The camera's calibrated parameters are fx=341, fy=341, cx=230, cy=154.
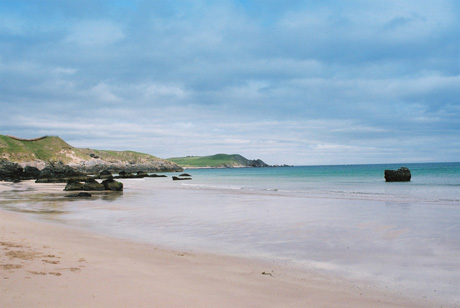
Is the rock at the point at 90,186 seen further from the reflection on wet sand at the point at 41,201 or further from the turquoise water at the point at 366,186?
the turquoise water at the point at 366,186

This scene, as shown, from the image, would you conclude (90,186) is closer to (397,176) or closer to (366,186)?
(366,186)

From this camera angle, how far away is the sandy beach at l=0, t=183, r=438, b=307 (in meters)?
5.29

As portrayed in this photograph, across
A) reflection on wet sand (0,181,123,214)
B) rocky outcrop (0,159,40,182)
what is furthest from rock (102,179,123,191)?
rocky outcrop (0,159,40,182)

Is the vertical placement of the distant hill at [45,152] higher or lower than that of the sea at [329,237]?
higher

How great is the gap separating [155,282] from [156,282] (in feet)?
0.06

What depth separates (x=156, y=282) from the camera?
6348mm

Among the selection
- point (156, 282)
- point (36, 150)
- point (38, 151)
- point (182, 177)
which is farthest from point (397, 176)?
point (36, 150)

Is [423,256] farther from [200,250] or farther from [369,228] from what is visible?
[200,250]

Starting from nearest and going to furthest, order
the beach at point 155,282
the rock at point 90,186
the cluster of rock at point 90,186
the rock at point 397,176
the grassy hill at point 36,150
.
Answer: the beach at point 155,282, the cluster of rock at point 90,186, the rock at point 90,186, the rock at point 397,176, the grassy hill at point 36,150

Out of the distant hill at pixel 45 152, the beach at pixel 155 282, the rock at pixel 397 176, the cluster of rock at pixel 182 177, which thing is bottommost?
the cluster of rock at pixel 182 177

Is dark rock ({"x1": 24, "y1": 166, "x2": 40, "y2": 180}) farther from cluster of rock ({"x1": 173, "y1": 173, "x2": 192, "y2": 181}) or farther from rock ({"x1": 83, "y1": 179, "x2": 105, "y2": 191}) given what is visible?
rock ({"x1": 83, "y1": 179, "x2": 105, "y2": 191})

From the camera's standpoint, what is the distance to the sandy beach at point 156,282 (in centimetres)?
529

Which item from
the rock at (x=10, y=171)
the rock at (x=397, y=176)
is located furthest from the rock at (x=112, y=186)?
the rock at (x=10, y=171)

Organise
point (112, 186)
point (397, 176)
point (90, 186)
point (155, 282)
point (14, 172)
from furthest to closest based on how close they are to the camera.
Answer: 1. point (14, 172)
2. point (397, 176)
3. point (112, 186)
4. point (90, 186)
5. point (155, 282)
